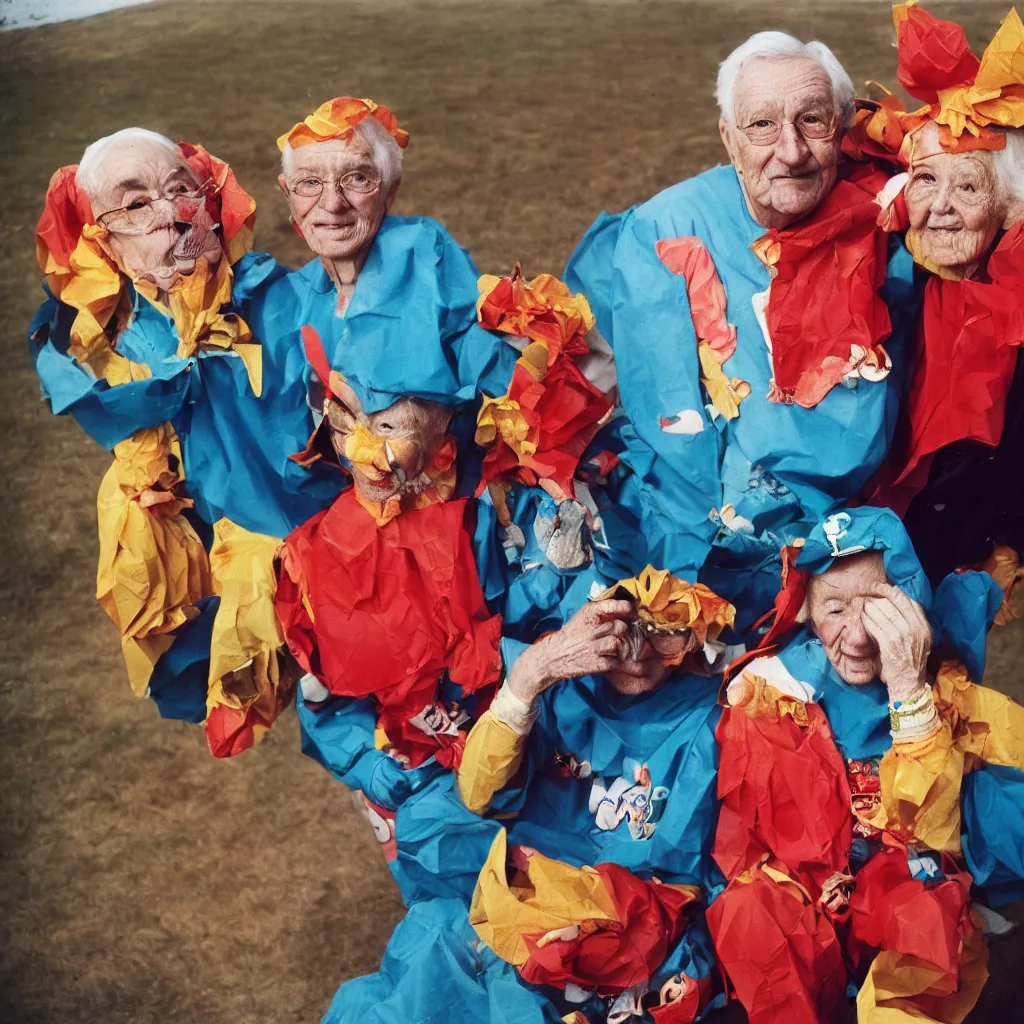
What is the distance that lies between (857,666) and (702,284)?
1.78 ft

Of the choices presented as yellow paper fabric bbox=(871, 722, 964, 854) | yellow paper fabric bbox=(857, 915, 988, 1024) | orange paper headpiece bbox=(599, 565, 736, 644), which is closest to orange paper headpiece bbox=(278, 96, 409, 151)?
orange paper headpiece bbox=(599, 565, 736, 644)

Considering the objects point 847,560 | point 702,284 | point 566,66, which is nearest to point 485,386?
point 702,284

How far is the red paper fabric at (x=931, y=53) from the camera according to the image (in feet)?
6.98

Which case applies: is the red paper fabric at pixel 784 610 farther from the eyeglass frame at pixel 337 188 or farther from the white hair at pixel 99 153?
the white hair at pixel 99 153

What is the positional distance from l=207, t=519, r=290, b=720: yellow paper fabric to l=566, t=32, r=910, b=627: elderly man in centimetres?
50

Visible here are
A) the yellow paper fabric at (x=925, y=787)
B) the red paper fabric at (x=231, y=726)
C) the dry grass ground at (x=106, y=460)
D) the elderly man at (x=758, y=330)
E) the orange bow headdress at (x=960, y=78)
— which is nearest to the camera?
the yellow paper fabric at (x=925, y=787)

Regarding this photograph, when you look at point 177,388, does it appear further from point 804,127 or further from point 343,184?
point 804,127

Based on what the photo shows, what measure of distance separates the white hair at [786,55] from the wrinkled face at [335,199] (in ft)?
1.51

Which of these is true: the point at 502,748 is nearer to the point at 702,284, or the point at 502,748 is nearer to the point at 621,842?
the point at 621,842

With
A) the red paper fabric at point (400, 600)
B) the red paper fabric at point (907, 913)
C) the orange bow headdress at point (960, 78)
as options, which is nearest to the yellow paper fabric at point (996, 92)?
the orange bow headdress at point (960, 78)

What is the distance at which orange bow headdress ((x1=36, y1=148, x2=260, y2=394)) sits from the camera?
2252 millimetres

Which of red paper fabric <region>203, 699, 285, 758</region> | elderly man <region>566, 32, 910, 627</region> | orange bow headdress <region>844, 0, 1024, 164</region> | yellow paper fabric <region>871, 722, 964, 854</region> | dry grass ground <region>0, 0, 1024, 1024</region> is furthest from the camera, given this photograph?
dry grass ground <region>0, 0, 1024, 1024</region>

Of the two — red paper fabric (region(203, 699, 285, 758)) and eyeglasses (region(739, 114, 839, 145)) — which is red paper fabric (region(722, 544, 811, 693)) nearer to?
eyeglasses (region(739, 114, 839, 145))

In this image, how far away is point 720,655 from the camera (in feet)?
7.25
